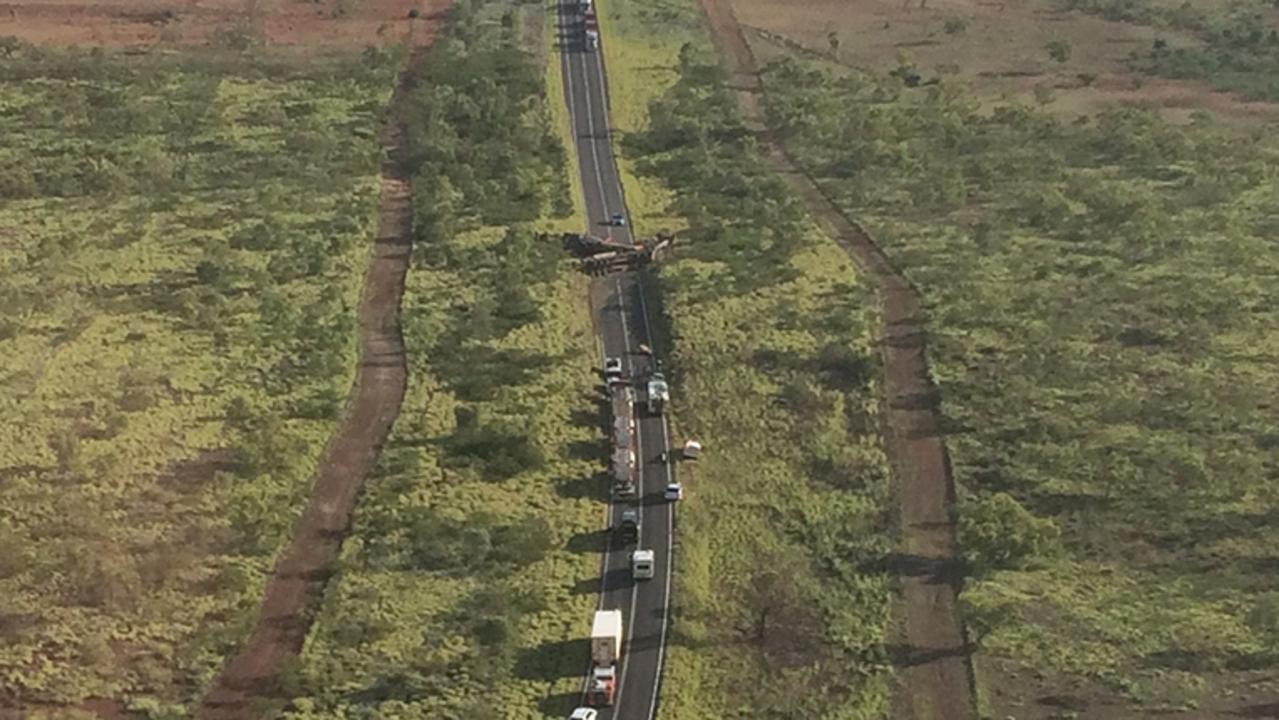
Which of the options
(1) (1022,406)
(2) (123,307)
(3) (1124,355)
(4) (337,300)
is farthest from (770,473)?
(2) (123,307)

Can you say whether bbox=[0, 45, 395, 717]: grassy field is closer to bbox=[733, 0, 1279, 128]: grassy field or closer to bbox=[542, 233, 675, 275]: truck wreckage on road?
bbox=[542, 233, 675, 275]: truck wreckage on road

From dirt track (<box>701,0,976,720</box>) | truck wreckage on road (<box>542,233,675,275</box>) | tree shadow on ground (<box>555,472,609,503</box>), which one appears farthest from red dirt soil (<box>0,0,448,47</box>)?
tree shadow on ground (<box>555,472,609,503</box>)

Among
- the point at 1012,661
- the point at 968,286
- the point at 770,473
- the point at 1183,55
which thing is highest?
the point at 1183,55

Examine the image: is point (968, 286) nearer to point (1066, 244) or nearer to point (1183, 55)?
point (1066, 244)

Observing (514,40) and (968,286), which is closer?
(968,286)

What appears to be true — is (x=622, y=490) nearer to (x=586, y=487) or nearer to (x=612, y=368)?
(x=586, y=487)

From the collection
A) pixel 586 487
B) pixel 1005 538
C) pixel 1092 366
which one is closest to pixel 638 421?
pixel 586 487
